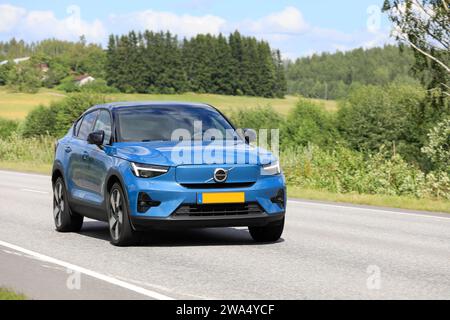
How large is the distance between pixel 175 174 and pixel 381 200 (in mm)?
8822

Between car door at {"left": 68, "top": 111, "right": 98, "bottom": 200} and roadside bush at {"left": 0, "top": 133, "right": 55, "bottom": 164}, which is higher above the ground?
car door at {"left": 68, "top": 111, "right": 98, "bottom": 200}

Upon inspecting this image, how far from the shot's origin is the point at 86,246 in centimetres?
1082

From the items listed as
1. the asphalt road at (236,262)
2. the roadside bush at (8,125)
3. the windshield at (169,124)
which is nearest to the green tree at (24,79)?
the roadside bush at (8,125)

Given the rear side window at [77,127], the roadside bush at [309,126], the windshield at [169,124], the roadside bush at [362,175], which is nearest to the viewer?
the windshield at [169,124]

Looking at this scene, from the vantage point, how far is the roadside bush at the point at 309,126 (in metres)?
95.1

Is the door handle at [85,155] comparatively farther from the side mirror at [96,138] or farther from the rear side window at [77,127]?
the rear side window at [77,127]

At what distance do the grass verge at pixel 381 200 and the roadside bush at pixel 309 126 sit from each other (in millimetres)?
74069

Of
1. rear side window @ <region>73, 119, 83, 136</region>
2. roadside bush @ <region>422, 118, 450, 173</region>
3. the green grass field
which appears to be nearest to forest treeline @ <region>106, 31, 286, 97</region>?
the green grass field

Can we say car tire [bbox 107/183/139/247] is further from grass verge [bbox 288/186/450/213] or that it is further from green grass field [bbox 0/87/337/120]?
green grass field [bbox 0/87/337/120]

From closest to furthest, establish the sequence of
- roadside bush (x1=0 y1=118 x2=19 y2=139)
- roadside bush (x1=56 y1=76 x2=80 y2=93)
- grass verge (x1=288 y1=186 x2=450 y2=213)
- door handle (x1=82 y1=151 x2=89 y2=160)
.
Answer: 1. door handle (x1=82 y1=151 x2=89 y2=160)
2. grass verge (x1=288 y1=186 x2=450 y2=213)
3. roadside bush (x1=0 y1=118 x2=19 y2=139)
4. roadside bush (x1=56 y1=76 x2=80 y2=93)

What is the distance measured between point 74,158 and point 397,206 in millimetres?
7395

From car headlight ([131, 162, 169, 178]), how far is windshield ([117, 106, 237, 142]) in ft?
3.05

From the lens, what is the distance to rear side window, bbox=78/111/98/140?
489 inches

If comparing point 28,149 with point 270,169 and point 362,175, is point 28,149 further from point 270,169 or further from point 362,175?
point 270,169
